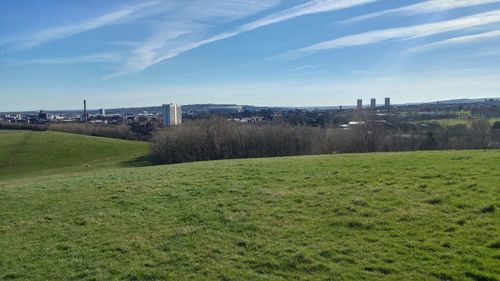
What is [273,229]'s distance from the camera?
30.5 ft

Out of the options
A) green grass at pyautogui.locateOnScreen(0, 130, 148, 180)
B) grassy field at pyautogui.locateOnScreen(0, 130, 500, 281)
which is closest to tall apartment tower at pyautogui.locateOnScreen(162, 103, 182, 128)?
green grass at pyautogui.locateOnScreen(0, 130, 148, 180)

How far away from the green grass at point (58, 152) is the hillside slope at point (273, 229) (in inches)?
1834

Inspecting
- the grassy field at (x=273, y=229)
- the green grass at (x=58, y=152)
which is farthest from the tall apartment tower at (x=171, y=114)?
the grassy field at (x=273, y=229)

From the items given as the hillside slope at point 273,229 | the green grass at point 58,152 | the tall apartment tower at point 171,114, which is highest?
the tall apartment tower at point 171,114

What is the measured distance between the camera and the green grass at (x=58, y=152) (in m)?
61.0

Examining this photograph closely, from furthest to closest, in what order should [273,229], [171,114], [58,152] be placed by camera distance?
[171,114] → [58,152] → [273,229]

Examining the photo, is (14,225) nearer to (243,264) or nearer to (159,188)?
(159,188)

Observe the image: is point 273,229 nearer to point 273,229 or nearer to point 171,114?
point 273,229

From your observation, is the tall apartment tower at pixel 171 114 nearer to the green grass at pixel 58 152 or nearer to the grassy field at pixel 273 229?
the green grass at pixel 58 152

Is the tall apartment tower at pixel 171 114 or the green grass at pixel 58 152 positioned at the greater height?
the tall apartment tower at pixel 171 114

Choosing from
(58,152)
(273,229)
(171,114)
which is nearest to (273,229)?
(273,229)

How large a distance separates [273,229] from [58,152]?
71.8 m

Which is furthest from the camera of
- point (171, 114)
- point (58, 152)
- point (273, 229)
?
point (171, 114)

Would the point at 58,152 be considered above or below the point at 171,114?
below
